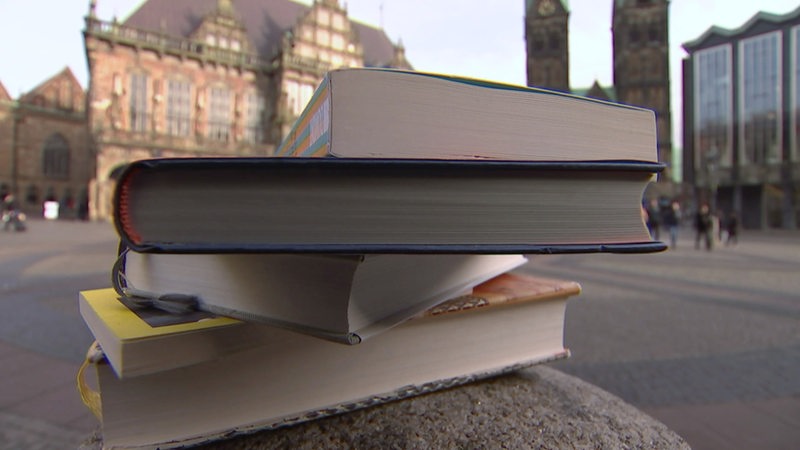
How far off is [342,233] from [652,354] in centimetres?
254

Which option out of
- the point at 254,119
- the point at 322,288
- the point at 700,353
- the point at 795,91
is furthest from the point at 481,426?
the point at 795,91

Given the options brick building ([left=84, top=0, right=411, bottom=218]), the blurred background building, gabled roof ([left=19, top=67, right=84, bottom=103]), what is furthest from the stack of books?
gabled roof ([left=19, top=67, right=84, bottom=103])

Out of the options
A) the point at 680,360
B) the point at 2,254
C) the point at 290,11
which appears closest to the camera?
the point at 680,360

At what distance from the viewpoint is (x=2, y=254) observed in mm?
7020

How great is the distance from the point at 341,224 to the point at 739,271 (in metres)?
7.72

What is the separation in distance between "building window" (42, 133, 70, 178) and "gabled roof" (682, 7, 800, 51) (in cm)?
4906

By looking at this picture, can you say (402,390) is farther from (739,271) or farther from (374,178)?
(739,271)

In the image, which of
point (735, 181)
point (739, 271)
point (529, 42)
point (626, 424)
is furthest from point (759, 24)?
point (626, 424)

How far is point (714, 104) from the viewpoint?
28.1 metres

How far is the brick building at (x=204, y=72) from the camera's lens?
21672 mm

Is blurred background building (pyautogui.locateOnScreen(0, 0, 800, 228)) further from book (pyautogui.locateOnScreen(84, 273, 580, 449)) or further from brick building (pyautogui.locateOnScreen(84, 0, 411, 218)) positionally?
book (pyautogui.locateOnScreen(84, 273, 580, 449))

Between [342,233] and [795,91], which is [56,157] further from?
[795,91]

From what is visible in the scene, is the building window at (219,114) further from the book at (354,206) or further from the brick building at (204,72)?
the book at (354,206)

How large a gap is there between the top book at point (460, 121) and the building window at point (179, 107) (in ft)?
89.1
